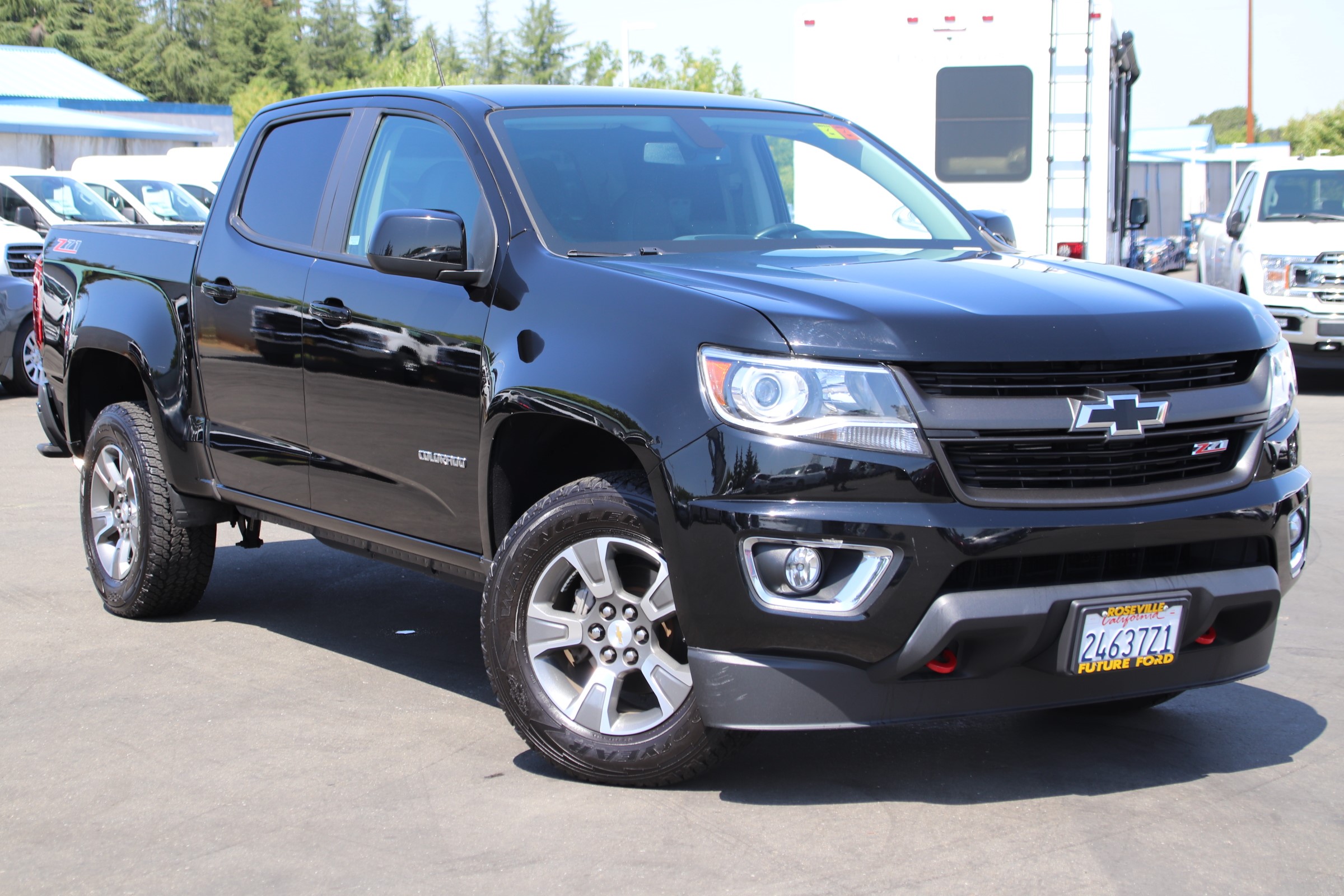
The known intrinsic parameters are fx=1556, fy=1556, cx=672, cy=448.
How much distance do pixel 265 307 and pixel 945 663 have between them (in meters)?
2.68

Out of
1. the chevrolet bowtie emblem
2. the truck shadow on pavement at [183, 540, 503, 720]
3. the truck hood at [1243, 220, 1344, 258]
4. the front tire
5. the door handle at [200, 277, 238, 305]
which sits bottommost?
the truck shadow on pavement at [183, 540, 503, 720]

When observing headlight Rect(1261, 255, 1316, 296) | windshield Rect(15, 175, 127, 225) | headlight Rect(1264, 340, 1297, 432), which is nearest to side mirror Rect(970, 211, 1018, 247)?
headlight Rect(1264, 340, 1297, 432)

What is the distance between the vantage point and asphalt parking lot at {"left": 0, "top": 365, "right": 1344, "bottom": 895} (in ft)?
11.6

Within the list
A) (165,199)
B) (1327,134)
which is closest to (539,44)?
(1327,134)

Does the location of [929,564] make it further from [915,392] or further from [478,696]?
[478,696]

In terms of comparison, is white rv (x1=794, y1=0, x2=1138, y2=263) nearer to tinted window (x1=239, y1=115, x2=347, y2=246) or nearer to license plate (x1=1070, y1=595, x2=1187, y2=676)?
tinted window (x1=239, y1=115, x2=347, y2=246)

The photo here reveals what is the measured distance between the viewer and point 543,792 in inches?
161

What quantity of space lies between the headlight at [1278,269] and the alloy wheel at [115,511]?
420 inches

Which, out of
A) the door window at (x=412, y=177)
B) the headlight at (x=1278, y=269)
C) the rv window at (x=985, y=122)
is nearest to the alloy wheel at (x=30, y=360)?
the rv window at (x=985, y=122)

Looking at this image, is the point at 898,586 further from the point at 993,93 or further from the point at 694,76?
the point at 694,76

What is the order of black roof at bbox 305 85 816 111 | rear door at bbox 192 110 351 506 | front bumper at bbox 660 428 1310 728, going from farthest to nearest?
1. rear door at bbox 192 110 351 506
2. black roof at bbox 305 85 816 111
3. front bumper at bbox 660 428 1310 728

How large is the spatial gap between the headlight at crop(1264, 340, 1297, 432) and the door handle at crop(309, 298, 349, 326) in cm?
268

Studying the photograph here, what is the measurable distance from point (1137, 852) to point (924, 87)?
9802 millimetres

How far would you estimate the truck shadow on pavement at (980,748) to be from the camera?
409 cm
